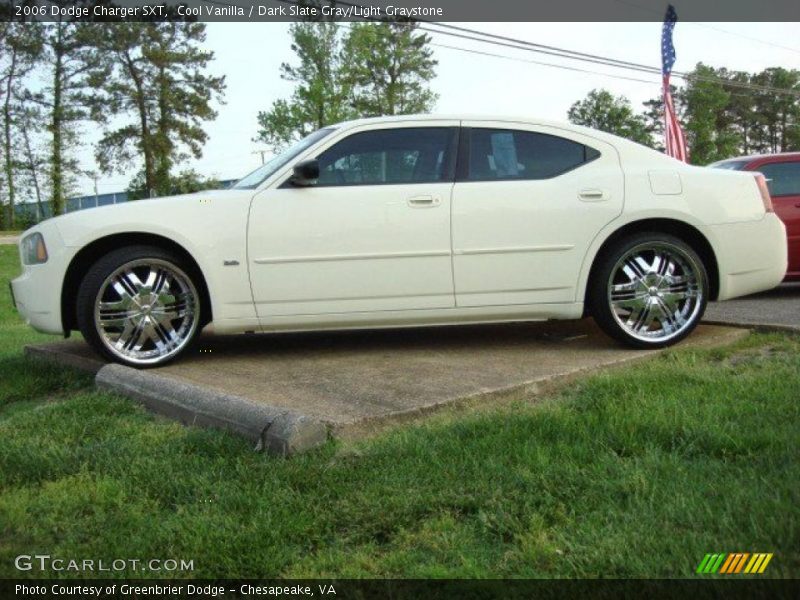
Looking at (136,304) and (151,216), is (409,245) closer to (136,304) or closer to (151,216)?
(151,216)

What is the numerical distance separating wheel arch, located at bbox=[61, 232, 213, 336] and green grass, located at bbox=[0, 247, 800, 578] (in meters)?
1.11

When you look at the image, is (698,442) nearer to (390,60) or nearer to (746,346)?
(746,346)

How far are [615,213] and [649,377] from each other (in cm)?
125

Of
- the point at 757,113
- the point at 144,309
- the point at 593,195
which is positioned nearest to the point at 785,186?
the point at 593,195

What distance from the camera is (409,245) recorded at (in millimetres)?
5043

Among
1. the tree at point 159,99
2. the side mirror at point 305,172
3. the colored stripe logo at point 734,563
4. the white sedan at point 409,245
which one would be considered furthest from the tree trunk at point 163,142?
the colored stripe logo at point 734,563

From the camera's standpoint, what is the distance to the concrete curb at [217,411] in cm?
354

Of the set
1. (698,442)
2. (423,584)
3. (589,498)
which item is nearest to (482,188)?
(698,442)

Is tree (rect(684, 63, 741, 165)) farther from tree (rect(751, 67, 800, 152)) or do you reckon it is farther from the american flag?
the american flag

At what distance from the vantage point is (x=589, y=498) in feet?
9.38

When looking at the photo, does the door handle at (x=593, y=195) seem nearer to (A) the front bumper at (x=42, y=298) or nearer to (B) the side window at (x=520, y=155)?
(B) the side window at (x=520, y=155)

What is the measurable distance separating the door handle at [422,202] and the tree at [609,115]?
48.8 m

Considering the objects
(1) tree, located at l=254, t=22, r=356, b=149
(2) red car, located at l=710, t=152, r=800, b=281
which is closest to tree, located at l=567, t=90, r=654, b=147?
(1) tree, located at l=254, t=22, r=356, b=149

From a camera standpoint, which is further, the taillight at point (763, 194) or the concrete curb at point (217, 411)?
the taillight at point (763, 194)
